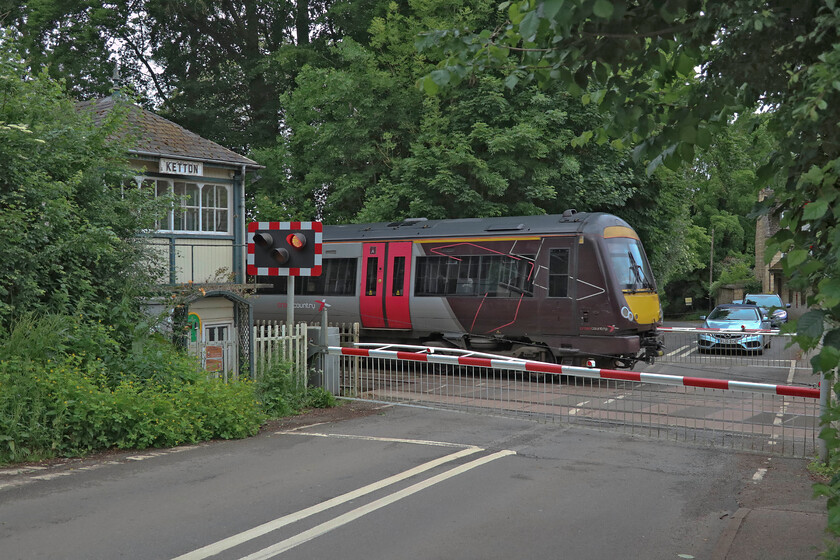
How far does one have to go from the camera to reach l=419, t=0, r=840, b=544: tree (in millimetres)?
3760

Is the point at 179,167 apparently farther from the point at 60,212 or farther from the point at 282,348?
the point at 60,212

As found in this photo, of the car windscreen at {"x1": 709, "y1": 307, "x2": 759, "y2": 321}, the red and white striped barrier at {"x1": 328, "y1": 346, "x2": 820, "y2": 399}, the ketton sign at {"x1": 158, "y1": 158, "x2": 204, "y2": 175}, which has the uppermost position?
the ketton sign at {"x1": 158, "y1": 158, "x2": 204, "y2": 175}

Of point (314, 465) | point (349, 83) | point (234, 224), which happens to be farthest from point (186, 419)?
point (349, 83)

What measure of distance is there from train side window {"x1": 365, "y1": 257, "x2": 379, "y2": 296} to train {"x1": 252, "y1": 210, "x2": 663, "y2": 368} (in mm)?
24

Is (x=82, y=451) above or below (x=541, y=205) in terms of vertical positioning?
below

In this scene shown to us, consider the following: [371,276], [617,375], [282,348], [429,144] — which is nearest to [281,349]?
[282,348]

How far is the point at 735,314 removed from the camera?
1038 inches

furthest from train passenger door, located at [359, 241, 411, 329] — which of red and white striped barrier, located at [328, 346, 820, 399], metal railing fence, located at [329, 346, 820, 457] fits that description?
red and white striped barrier, located at [328, 346, 820, 399]

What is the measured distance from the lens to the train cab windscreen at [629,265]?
1756 cm

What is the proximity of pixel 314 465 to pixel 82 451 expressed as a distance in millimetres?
2453

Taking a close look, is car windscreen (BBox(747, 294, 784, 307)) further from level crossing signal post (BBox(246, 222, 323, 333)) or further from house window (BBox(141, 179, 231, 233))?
level crossing signal post (BBox(246, 222, 323, 333))

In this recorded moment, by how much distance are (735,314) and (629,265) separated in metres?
10.1

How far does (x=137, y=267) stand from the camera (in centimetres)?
1153

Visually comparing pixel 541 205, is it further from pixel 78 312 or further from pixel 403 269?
pixel 78 312
